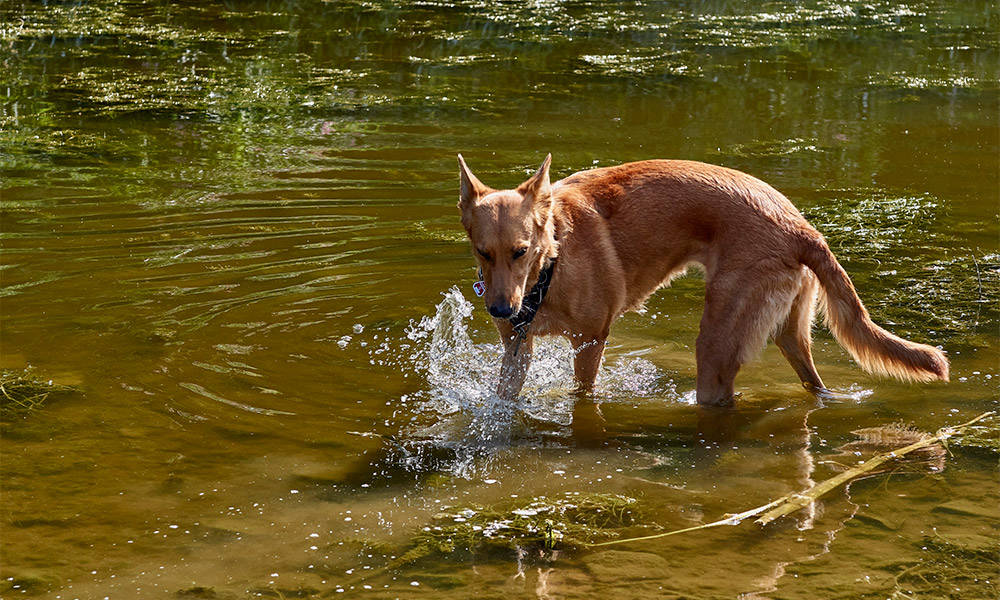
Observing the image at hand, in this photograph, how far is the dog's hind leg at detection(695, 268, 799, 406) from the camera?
5543 mm

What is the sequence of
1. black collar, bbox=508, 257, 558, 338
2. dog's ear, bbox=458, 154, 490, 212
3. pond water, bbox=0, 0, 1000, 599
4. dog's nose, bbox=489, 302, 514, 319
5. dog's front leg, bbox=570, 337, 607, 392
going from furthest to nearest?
dog's front leg, bbox=570, 337, 607, 392, black collar, bbox=508, 257, 558, 338, dog's ear, bbox=458, 154, 490, 212, dog's nose, bbox=489, 302, 514, 319, pond water, bbox=0, 0, 1000, 599

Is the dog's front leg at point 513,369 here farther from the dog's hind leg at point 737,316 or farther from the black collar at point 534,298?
the dog's hind leg at point 737,316

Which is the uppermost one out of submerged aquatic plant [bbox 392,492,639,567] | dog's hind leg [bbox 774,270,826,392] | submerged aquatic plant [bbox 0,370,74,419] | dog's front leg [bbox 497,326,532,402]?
dog's hind leg [bbox 774,270,826,392]

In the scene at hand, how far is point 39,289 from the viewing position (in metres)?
7.37

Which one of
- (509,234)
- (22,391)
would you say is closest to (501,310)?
(509,234)

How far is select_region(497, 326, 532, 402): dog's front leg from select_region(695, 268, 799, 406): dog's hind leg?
3.07 ft

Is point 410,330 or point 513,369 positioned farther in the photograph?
point 410,330

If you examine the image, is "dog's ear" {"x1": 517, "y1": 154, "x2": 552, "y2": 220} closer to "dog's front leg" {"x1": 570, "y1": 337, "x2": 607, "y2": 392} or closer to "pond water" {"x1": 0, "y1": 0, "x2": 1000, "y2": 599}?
"dog's front leg" {"x1": 570, "y1": 337, "x2": 607, "y2": 392}

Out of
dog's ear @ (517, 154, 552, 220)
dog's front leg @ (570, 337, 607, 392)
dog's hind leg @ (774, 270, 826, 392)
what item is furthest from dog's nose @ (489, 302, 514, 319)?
dog's hind leg @ (774, 270, 826, 392)

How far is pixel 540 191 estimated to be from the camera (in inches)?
223

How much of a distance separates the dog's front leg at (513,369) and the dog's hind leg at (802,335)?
4.34ft

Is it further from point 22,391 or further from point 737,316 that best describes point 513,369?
point 22,391

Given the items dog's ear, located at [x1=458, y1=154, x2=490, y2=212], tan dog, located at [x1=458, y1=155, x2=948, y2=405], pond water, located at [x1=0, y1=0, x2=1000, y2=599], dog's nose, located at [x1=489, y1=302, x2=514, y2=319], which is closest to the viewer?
pond water, located at [x1=0, y1=0, x2=1000, y2=599]

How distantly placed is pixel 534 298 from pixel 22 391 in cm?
268
